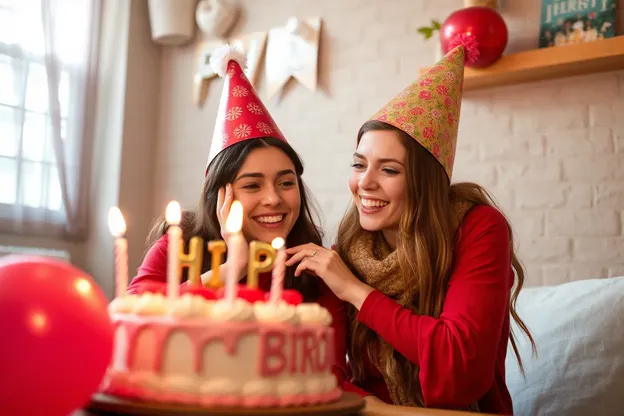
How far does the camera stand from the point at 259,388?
2.89ft

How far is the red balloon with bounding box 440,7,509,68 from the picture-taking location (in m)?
2.56

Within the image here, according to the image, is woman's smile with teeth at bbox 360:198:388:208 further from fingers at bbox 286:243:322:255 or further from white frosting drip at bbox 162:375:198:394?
white frosting drip at bbox 162:375:198:394

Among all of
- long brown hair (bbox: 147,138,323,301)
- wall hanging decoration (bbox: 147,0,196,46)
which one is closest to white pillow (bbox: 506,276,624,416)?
long brown hair (bbox: 147,138,323,301)

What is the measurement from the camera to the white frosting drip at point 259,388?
88 centimetres

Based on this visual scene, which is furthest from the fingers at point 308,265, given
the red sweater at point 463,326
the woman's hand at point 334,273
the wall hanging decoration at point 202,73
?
the wall hanging decoration at point 202,73

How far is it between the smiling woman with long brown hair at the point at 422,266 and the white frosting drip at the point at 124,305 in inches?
26.8

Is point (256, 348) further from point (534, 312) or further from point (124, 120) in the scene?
point (124, 120)

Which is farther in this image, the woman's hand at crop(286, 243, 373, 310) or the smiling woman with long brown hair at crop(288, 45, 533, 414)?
the woman's hand at crop(286, 243, 373, 310)

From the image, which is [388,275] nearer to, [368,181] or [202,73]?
[368,181]

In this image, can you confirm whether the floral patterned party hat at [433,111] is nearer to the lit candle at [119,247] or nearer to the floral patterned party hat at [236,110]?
the floral patterned party hat at [236,110]

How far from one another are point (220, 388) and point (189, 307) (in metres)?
0.11

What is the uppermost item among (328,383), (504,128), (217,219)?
(504,128)

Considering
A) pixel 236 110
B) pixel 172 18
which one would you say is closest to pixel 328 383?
pixel 236 110

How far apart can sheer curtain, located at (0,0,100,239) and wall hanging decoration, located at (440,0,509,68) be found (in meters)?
1.96
